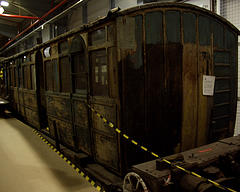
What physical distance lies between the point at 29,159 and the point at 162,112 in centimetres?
391

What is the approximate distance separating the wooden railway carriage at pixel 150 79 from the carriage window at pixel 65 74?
0.07 m

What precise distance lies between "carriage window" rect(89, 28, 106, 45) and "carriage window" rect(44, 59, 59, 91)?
2.19 metres

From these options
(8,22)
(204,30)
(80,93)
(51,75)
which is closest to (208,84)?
(204,30)

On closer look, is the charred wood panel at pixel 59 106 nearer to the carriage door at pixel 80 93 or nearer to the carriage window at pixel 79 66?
the carriage door at pixel 80 93

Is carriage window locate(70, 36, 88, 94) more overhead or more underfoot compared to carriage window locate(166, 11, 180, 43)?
more underfoot

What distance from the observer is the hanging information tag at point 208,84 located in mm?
4469

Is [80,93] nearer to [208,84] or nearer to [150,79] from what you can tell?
[150,79]

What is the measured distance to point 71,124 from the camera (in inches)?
221

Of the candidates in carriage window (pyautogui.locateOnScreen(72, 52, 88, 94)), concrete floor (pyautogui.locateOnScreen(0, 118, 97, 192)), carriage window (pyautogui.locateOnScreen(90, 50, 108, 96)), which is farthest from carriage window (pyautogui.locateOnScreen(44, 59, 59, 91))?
carriage window (pyautogui.locateOnScreen(90, 50, 108, 96))

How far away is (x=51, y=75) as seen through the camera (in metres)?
6.57

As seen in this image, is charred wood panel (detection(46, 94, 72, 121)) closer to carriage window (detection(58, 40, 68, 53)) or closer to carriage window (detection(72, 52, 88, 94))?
carriage window (detection(72, 52, 88, 94))

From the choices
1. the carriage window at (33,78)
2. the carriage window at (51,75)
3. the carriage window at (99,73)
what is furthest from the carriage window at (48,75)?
the carriage window at (99,73)

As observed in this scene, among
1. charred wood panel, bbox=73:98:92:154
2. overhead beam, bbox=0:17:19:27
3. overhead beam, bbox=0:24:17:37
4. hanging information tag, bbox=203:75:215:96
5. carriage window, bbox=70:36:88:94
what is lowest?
charred wood panel, bbox=73:98:92:154

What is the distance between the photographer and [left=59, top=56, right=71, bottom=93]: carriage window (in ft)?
18.3
